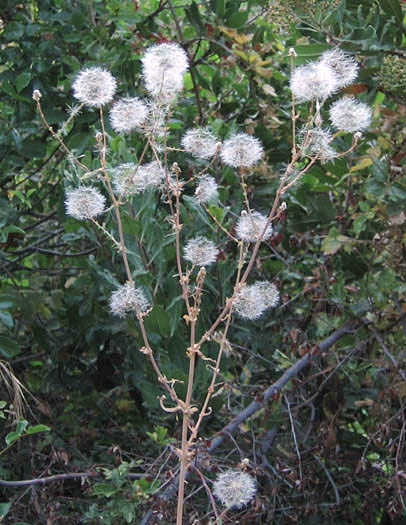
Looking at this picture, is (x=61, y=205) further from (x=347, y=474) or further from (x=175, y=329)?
(x=347, y=474)

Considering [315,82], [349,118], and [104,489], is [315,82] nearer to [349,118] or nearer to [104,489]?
[349,118]

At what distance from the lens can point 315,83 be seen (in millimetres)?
1540

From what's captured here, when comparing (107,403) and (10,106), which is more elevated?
(10,106)

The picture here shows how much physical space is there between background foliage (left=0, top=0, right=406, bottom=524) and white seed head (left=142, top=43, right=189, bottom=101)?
0.53m

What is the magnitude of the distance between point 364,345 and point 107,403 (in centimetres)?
98

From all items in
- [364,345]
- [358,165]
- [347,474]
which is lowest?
[347,474]

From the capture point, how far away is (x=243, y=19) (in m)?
2.51

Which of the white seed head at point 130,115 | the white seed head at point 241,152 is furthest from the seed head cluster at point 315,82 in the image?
the white seed head at point 130,115

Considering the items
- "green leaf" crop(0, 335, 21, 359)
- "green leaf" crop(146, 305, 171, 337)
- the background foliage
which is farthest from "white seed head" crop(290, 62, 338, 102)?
"green leaf" crop(0, 335, 21, 359)

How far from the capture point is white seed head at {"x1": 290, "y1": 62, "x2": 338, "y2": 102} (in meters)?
1.53

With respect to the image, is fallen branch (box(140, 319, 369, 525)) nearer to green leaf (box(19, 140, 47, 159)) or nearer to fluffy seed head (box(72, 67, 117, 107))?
fluffy seed head (box(72, 67, 117, 107))

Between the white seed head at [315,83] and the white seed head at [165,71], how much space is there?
0.79 ft

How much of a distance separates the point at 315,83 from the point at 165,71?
0.31 m

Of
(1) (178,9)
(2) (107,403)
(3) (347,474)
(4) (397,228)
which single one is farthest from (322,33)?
(2) (107,403)
